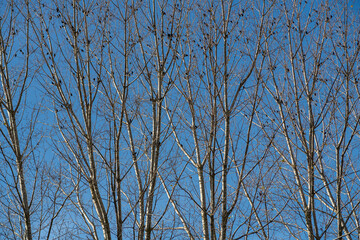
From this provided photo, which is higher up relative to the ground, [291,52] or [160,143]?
[291,52]

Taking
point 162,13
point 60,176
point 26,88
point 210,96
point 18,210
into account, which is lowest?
point 18,210

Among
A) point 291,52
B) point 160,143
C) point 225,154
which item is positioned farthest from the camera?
point 291,52

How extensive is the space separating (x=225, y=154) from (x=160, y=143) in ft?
2.31

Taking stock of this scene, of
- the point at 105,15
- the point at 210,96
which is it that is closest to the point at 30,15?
the point at 105,15

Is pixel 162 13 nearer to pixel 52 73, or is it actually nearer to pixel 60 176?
pixel 52 73

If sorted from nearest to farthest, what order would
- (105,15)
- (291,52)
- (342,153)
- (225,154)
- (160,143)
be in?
(160,143) < (225,154) < (105,15) < (342,153) < (291,52)

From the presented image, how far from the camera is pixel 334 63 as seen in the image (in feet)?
16.3

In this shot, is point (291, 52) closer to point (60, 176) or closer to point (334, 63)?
point (334, 63)

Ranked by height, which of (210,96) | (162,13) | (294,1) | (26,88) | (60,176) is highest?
(294,1)

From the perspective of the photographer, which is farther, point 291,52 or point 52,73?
point 291,52

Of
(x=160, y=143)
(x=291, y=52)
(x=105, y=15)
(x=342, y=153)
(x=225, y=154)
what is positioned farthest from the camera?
(x=291, y=52)

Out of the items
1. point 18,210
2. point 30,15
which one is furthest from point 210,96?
point 18,210

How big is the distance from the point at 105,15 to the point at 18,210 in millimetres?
2303

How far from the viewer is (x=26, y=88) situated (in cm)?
447
